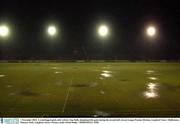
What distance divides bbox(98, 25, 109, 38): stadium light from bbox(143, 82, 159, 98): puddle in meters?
8.31

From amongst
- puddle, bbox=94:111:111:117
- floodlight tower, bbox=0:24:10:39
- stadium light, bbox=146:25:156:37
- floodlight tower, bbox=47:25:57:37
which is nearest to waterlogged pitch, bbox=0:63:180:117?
puddle, bbox=94:111:111:117

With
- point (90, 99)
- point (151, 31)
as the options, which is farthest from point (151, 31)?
point (90, 99)

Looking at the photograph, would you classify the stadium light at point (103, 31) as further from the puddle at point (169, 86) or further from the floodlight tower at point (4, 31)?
the puddle at point (169, 86)

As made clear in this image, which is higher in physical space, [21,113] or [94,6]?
[94,6]

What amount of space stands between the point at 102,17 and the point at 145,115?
1174 cm

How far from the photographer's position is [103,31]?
16078 mm

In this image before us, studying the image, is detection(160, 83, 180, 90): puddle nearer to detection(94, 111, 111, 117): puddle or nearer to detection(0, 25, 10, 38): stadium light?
detection(94, 111, 111, 117): puddle

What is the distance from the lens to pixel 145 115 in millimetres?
4609

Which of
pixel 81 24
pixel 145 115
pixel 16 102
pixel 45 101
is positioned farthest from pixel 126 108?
pixel 81 24

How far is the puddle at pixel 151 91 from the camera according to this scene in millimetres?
6406

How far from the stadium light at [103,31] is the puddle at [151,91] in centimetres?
831

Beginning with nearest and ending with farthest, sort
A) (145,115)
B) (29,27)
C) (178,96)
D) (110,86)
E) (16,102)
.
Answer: (145,115) → (16,102) → (178,96) → (110,86) → (29,27)

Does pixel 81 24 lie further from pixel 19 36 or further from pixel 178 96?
pixel 178 96

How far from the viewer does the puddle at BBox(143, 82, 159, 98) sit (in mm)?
6406
